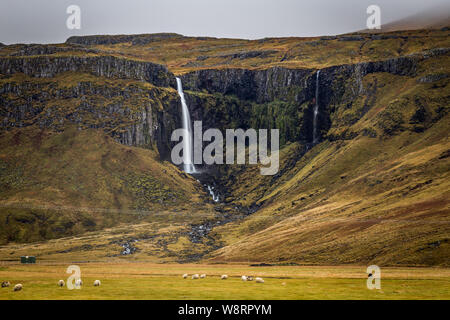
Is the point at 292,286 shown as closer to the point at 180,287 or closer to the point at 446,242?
the point at 180,287

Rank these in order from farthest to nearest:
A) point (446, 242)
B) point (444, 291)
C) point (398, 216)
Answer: point (398, 216), point (446, 242), point (444, 291)

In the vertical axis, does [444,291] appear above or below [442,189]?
below
